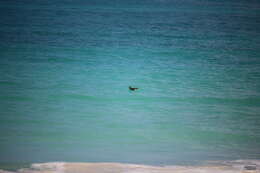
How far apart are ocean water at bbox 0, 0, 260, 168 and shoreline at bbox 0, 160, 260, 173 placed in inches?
20.3

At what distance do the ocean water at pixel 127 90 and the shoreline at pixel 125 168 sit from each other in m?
0.52

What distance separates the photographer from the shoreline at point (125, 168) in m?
12.3

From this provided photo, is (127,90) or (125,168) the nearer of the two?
(125,168)

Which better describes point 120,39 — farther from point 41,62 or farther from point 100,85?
point 100,85

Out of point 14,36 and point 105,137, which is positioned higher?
point 14,36

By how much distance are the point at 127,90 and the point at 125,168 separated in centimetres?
849

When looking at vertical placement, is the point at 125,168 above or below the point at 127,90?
below

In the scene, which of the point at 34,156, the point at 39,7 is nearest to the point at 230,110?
the point at 34,156

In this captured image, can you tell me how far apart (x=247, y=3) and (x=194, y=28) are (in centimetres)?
2117

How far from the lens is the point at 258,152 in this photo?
564 inches

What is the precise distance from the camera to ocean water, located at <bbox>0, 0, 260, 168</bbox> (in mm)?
14367

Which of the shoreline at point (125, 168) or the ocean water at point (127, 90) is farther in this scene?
the ocean water at point (127, 90)

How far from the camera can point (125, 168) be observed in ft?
41.0

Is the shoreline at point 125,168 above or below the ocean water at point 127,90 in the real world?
below
